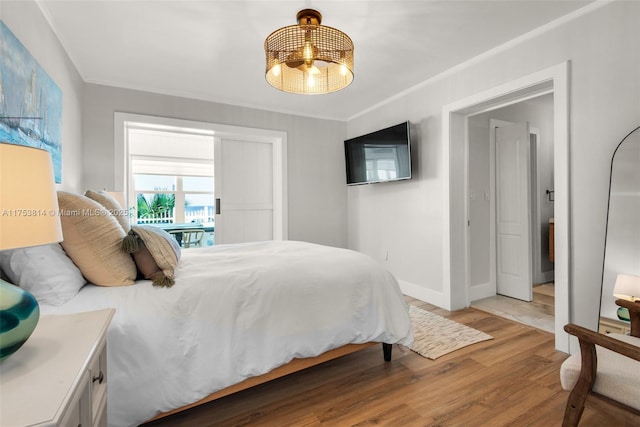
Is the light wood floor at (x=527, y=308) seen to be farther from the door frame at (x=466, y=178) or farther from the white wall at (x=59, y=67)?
the white wall at (x=59, y=67)

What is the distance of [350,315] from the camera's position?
1.90 meters

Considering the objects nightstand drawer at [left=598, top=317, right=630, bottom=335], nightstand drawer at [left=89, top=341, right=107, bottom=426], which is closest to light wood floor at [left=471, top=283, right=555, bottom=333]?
nightstand drawer at [left=598, top=317, right=630, bottom=335]

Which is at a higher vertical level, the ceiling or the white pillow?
the ceiling

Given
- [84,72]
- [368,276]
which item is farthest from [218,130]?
[368,276]

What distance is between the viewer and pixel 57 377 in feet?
2.39

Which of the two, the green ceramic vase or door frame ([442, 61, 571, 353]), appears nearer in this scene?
the green ceramic vase

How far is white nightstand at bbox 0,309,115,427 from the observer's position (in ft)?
2.05

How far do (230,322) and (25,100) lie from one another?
66.0 inches

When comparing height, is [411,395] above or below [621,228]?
below

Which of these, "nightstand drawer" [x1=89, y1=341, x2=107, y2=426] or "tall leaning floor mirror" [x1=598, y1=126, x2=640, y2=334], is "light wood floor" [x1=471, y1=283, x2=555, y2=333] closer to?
"tall leaning floor mirror" [x1=598, y1=126, x2=640, y2=334]

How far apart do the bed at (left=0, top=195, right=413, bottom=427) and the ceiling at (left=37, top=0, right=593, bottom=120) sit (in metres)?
1.69

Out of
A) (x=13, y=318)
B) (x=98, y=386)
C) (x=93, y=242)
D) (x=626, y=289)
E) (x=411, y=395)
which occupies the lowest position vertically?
(x=411, y=395)

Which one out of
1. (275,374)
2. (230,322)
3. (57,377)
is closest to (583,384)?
(275,374)

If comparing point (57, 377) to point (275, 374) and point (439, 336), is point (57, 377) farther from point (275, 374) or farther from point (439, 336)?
point (439, 336)
